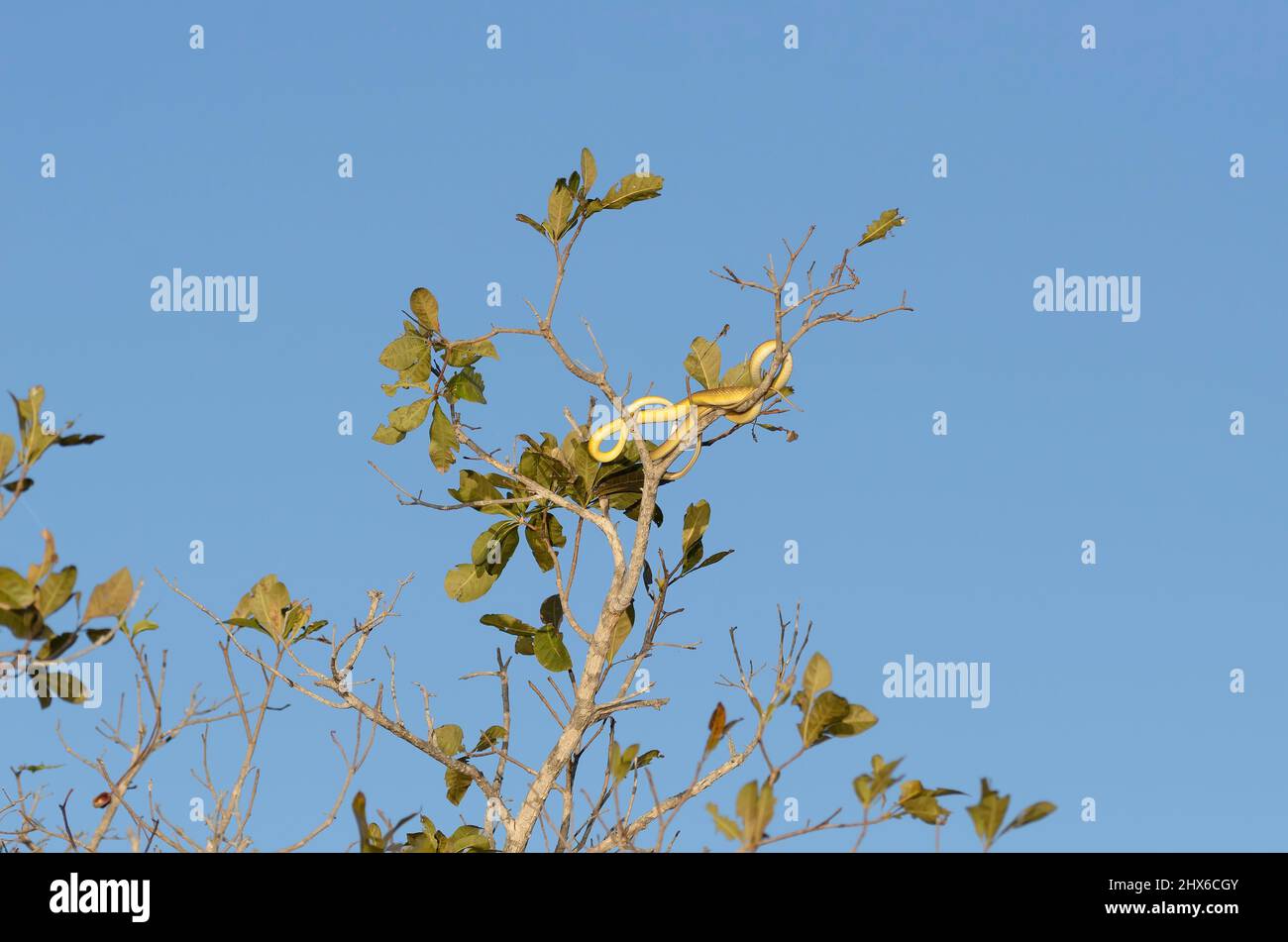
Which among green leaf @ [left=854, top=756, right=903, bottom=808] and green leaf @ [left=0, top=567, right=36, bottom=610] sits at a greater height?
green leaf @ [left=0, top=567, right=36, bottom=610]

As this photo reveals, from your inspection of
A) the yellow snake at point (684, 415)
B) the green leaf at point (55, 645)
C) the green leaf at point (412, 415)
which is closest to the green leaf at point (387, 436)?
the green leaf at point (412, 415)

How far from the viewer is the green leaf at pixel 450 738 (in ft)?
18.6

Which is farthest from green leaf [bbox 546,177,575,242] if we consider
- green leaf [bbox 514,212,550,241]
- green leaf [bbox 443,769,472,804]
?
green leaf [bbox 443,769,472,804]

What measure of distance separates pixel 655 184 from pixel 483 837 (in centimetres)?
281

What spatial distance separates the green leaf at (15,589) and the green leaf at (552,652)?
8.77 ft

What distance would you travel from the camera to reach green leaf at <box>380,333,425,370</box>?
5727mm

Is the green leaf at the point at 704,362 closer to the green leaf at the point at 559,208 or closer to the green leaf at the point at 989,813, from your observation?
the green leaf at the point at 559,208

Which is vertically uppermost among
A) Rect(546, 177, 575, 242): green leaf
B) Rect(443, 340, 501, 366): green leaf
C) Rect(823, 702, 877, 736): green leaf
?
Rect(546, 177, 575, 242): green leaf

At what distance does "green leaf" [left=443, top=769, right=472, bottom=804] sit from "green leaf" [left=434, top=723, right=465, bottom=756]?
11cm

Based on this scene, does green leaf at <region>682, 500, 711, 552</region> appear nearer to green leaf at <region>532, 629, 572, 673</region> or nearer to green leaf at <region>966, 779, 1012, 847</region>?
green leaf at <region>532, 629, 572, 673</region>

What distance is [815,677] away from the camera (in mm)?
3113
